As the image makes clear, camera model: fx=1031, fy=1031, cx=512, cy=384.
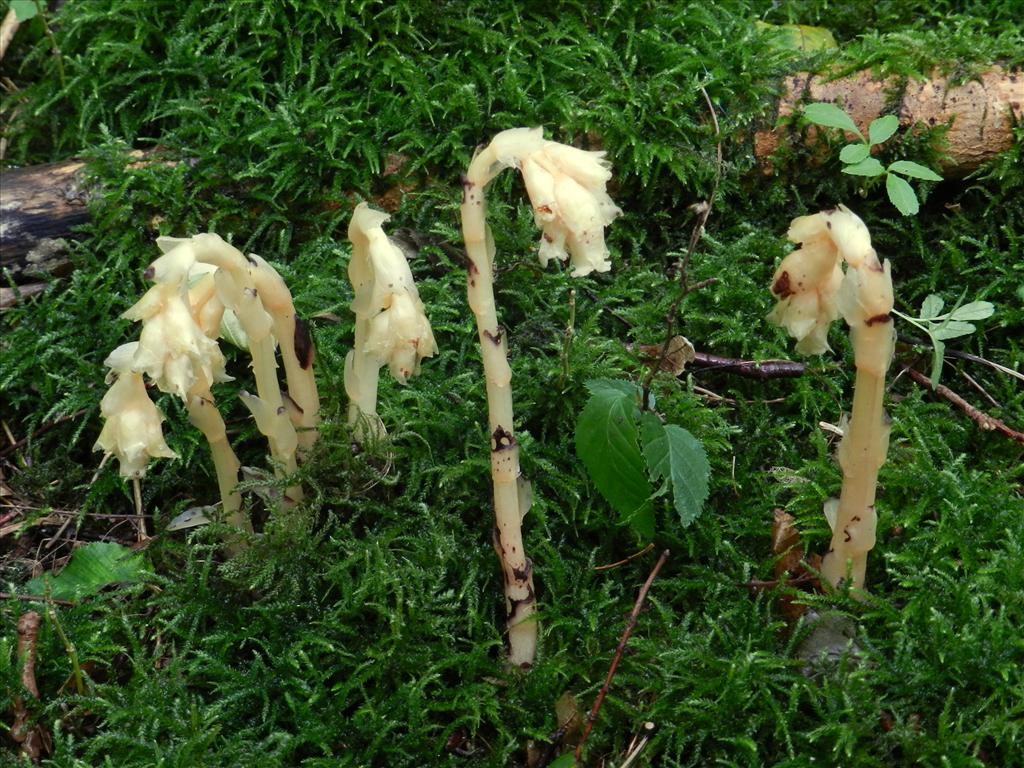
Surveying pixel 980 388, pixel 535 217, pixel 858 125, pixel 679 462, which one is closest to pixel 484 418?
pixel 679 462

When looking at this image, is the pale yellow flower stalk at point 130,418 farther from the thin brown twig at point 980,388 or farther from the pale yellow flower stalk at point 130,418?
the thin brown twig at point 980,388

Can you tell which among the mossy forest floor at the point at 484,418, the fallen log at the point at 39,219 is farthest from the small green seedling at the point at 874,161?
the fallen log at the point at 39,219

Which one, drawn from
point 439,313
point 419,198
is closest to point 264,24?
point 419,198

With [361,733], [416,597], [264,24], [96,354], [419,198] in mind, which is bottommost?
[361,733]

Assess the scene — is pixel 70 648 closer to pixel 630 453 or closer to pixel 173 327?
pixel 173 327

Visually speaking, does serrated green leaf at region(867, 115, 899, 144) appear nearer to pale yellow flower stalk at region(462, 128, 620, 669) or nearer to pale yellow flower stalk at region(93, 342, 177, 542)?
pale yellow flower stalk at region(462, 128, 620, 669)

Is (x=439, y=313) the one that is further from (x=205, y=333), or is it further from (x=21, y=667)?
(x=21, y=667)
